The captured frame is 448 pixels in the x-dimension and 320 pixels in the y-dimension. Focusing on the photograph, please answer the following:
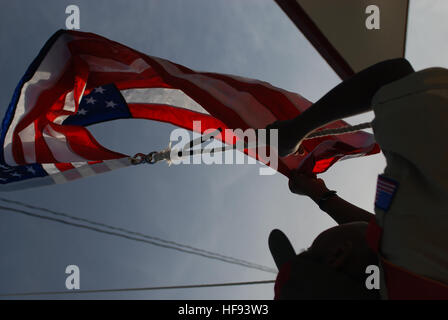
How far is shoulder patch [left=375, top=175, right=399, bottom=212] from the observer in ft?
2.97

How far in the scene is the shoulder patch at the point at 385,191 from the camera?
2.97ft

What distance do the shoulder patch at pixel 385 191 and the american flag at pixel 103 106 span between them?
1131 mm

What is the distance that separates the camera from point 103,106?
274 cm

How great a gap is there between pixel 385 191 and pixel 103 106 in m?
2.47

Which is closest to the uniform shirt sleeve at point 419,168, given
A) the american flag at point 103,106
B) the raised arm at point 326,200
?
the raised arm at point 326,200

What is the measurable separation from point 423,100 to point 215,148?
1.34m

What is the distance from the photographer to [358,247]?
106cm

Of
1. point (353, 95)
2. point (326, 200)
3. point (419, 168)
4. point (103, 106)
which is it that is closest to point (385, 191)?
point (419, 168)

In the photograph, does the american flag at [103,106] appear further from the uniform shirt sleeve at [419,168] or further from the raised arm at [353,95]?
the uniform shirt sleeve at [419,168]

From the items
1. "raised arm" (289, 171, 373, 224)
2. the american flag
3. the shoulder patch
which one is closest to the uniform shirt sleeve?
the shoulder patch

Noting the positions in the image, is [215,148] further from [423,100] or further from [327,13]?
[327,13]

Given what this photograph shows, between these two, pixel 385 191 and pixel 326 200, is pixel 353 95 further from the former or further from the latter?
pixel 326 200

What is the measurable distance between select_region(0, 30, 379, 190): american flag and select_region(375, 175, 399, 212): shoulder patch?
3.71 feet

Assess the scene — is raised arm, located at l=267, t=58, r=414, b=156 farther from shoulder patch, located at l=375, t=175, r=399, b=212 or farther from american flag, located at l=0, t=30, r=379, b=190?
american flag, located at l=0, t=30, r=379, b=190
